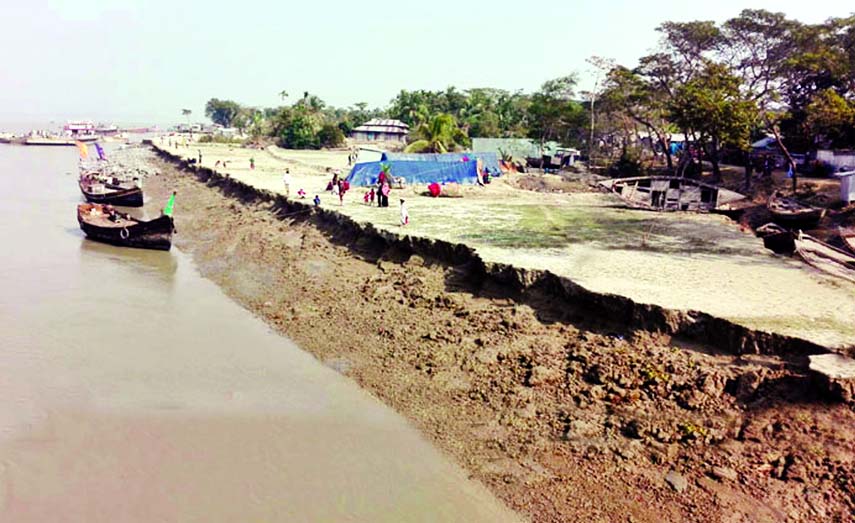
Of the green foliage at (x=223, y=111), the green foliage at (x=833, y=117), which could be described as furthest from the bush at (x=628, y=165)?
the green foliage at (x=223, y=111)

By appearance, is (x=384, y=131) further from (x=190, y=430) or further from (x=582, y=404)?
(x=582, y=404)

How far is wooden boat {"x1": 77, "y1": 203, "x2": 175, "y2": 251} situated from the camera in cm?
1961

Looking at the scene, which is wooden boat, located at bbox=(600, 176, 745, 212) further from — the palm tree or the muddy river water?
the muddy river water

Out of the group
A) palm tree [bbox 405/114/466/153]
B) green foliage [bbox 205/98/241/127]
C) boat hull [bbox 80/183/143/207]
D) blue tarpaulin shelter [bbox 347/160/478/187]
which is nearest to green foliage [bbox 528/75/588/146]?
palm tree [bbox 405/114/466/153]

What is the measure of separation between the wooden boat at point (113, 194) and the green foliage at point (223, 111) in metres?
94.7

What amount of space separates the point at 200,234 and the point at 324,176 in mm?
12048

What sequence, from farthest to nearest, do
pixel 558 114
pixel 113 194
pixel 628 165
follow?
pixel 558 114, pixel 628 165, pixel 113 194

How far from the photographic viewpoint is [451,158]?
32094 millimetres

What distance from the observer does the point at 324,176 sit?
113 feet

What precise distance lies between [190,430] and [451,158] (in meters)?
25.2

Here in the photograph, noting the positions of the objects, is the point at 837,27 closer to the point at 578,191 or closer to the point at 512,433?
the point at 578,191

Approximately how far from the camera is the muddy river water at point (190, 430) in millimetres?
7074

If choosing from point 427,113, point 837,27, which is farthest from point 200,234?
point 427,113

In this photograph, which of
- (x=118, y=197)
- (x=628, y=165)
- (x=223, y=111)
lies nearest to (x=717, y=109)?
(x=628, y=165)
